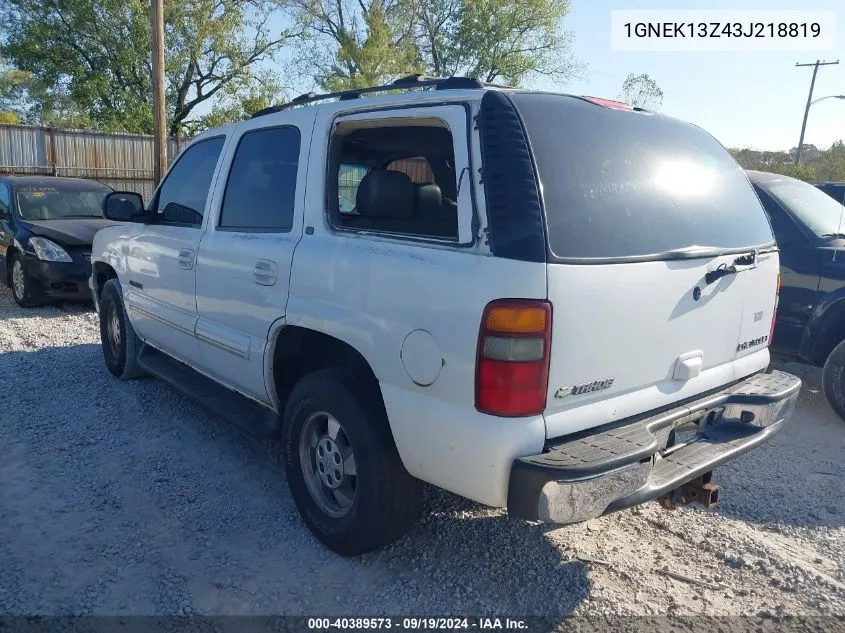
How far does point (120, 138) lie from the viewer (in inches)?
722

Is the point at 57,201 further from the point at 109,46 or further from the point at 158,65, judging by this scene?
the point at 109,46

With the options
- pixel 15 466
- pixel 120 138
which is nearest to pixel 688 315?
pixel 15 466

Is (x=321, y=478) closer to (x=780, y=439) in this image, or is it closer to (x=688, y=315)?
(x=688, y=315)

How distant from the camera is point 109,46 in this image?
23281mm

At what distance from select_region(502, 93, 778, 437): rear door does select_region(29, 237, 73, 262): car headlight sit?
7.16 meters

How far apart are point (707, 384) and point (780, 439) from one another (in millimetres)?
2358

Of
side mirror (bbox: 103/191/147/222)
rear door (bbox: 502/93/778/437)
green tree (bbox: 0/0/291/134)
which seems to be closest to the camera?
rear door (bbox: 502/93/778/437)

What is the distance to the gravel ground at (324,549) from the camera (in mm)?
2861

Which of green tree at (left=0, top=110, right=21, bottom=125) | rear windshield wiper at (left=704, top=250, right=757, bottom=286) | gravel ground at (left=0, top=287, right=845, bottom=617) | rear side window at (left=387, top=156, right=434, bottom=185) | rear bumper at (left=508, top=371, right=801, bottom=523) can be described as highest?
green tree at (left=0, top=110, right=21, bottom=125)

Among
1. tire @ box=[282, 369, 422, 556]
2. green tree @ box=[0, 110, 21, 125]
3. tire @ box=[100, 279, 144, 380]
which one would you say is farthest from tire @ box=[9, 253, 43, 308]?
green tree @ box=[0, 110, 21, 125]

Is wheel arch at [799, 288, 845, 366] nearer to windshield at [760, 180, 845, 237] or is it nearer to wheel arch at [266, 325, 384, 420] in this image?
windshield at [760, 180, 845, 237]

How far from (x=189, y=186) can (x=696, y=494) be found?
353 cm

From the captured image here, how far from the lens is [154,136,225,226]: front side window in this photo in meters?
4.21

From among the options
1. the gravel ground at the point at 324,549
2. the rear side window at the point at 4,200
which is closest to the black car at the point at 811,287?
the gravel ground at the point at 324,549
